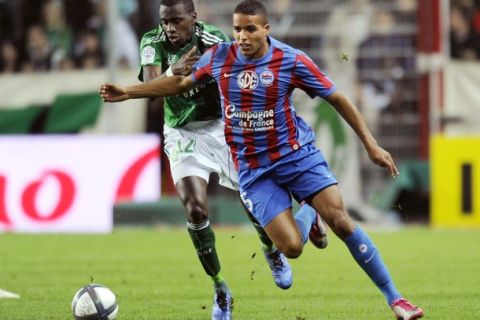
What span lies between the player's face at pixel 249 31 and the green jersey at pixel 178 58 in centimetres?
94

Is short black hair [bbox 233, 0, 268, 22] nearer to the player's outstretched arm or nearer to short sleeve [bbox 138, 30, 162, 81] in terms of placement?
the player's outstretched arm

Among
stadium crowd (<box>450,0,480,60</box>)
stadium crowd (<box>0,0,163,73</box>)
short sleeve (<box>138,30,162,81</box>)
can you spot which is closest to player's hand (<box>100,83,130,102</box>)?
short sleeve (<box>138,30,162,81</box>)

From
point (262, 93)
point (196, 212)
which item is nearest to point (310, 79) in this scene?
point (262, 93)

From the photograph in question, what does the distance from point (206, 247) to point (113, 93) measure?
1430 mm

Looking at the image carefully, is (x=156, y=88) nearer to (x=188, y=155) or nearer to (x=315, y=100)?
(x=188, y=155)

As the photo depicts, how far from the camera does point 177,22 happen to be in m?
8.52

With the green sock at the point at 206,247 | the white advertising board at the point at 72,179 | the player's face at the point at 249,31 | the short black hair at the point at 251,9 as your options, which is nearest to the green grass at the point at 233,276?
the green sock at the point at 206,247

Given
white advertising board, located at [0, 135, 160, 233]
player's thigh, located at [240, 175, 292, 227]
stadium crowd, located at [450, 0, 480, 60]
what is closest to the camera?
player's thigh, located at [240, 175, 292, 227]

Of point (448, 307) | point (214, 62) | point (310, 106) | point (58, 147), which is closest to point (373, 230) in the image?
point (310, 106)

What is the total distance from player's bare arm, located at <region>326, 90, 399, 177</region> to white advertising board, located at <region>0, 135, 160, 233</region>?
32.4 ft

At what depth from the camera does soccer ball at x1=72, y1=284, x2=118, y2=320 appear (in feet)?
25.2

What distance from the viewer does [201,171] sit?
29.2 feet

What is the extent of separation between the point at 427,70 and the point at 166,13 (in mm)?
12653

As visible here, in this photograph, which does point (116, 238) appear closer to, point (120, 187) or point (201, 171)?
point (120, 187)
